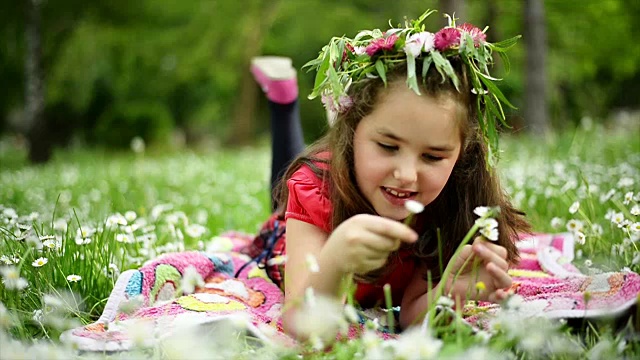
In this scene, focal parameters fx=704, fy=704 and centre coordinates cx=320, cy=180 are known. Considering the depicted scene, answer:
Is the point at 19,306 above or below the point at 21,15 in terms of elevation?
below

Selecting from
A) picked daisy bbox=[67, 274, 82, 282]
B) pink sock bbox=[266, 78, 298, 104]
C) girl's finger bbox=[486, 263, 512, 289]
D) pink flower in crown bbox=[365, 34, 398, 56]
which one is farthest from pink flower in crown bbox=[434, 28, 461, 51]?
pink sock bbox=[266, 78, 298, 104]

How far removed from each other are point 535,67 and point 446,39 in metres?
9.75

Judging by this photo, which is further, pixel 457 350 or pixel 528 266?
pixel 528 266

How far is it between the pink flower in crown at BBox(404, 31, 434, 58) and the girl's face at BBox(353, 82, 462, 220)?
0.36 ft

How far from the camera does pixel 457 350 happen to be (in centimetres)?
148

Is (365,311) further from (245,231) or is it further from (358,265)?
(245,231)

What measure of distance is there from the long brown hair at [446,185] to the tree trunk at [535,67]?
8.64 meters

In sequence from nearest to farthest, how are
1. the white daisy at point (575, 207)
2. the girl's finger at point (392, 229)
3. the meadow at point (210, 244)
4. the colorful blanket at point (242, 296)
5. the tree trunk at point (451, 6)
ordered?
the meadow at point (210, 244) → the girl's finger at point (392, 229) → the colorful blanket at point (242, 296) → the white daisy at point (575, 207) → the tree trunk at point (451, 6)

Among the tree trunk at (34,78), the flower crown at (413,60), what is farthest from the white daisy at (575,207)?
the tree trunk at (34,78)

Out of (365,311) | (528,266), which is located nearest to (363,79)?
(365,311)

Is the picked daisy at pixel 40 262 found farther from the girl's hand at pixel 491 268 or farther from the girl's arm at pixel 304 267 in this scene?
the girl's hand at pixel 491 268

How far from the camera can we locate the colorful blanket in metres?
1.83

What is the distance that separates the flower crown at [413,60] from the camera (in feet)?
6.84

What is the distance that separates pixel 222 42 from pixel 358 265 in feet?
56.1
